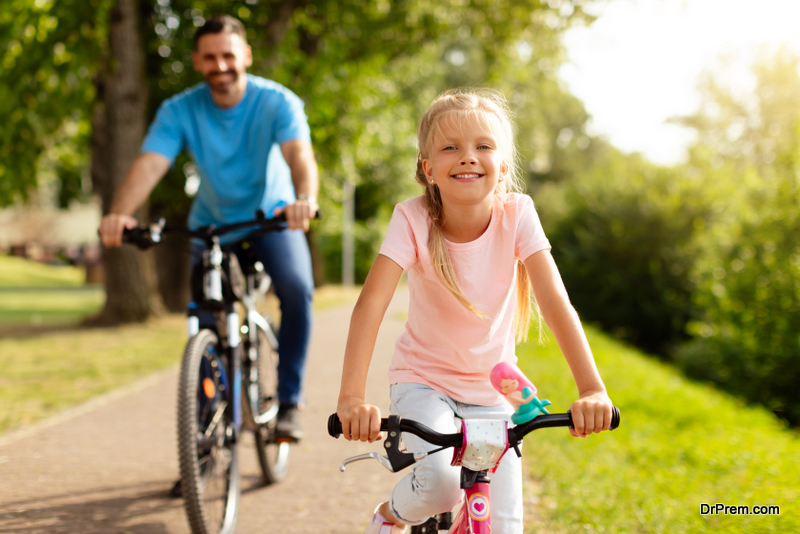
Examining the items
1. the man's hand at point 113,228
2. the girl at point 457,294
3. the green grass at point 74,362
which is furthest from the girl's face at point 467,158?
the green grass at point 74,362

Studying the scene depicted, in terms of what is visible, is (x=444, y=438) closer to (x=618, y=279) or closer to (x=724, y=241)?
(x=724, y=241)

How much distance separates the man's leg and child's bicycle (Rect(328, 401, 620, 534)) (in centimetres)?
193

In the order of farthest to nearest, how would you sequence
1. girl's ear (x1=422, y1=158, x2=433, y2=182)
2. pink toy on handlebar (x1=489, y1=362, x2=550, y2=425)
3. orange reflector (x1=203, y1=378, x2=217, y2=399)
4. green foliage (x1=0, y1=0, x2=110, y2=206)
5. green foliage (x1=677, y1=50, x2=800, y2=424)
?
green foliage (x1=677, y1=50, x2=800, y2=424) < green foliage (x1=0, y1=0, x2=110, y2=206) < orange reflector (x1=203, y1=378, x2=217, y2=399) < girl's ear (x1=422, y1=158, x2=433, y2=182) < pink toy on handlebar (x1=489, y1=362, x2=550, y2=425)

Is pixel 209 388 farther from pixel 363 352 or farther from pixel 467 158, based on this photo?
pixel 467 158

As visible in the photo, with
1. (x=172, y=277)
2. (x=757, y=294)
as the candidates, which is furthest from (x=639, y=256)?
(x=172, y=277)

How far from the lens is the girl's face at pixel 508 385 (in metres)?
1.62

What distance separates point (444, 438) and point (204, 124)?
260 centimetres

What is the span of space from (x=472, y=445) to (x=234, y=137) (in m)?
2.55

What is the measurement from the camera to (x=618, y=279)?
20.3 meters

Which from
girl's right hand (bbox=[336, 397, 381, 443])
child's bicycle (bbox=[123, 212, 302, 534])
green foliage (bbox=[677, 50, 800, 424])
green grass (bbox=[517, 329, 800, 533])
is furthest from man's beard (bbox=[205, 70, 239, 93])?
green foliage (bbox=[677, 50, 800, 424])

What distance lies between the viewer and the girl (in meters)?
2.04

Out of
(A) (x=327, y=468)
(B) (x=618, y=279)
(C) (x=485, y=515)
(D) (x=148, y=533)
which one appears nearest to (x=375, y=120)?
(B) (x=618, y=279)

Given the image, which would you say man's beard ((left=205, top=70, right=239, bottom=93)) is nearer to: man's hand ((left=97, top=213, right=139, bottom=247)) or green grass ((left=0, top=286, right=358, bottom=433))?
man's hand ((left=97, top=213, right=139, bottom=247))

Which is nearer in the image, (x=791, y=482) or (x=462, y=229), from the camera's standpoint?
(x=462, y=229)
